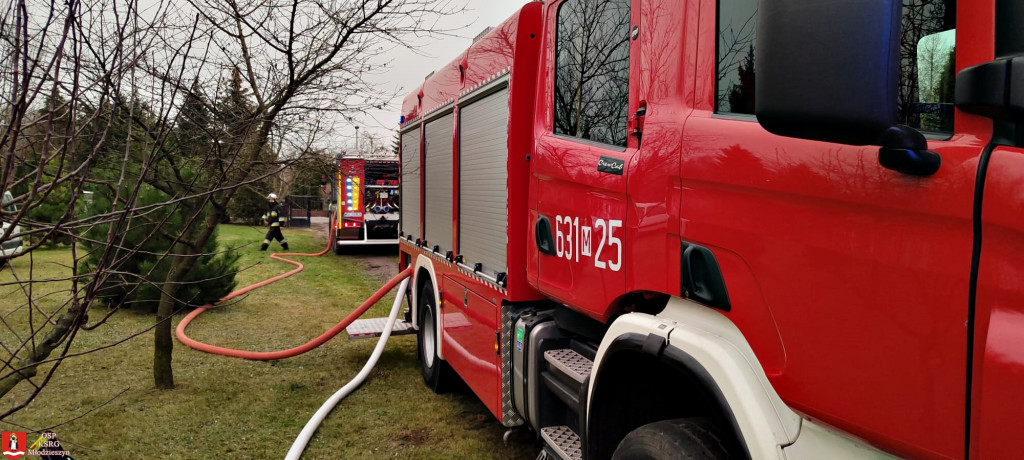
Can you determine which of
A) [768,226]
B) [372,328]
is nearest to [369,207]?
[372,328]

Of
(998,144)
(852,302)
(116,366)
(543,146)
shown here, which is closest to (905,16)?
(998,144)

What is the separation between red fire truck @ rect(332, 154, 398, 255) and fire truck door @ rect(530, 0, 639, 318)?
13.2 meters

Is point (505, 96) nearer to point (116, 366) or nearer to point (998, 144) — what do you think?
point (998, 144)

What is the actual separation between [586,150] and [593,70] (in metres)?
0.37

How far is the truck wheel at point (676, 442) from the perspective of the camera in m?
2.00

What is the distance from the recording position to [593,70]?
9.43 feet

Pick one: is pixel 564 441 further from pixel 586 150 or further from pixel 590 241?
pixel 586 150

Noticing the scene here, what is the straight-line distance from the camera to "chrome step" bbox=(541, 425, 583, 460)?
2.93 m

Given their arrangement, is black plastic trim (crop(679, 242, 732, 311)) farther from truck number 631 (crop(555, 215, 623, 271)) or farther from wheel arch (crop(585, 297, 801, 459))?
truck number 631 (crop(555, 215, 623, 271))

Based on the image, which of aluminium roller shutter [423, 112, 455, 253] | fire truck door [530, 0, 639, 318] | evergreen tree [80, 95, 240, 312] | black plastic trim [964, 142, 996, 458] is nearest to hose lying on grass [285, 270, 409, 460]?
aluminium roller shutter [423, 112, 455, 253]

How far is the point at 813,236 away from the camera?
1649 millimetres

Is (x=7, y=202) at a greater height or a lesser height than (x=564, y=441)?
greater

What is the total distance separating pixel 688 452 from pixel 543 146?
1.65 metres

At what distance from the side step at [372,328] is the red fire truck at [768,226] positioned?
303cm
